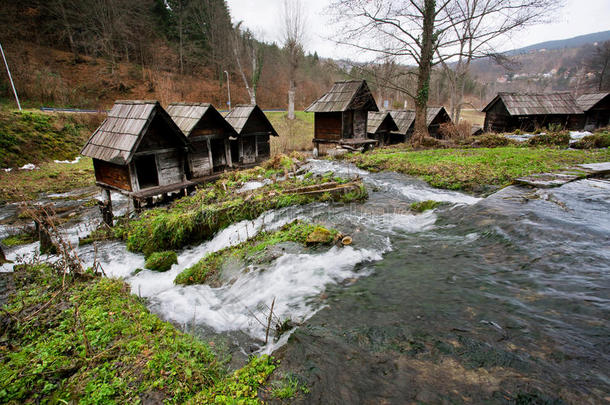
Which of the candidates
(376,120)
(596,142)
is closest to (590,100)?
(596,142)

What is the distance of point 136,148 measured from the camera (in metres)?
9.54

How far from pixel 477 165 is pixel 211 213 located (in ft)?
31.0

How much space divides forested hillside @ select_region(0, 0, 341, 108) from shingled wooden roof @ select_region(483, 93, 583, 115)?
51.6ft

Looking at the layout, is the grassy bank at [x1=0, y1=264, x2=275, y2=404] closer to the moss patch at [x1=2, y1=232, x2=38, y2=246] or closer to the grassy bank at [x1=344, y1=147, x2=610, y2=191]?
the moss patch at [x1=2, y1=232, x2=38, y2=246]

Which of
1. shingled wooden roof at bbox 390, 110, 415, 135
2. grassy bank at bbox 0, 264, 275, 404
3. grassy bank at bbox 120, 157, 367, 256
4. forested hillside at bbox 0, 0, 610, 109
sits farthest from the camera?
forested hillside at bbox 0, 0, 610, 109

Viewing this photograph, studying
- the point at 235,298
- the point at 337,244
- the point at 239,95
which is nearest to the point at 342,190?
the point at 337,244

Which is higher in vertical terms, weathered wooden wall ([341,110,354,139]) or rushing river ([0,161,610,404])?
weathered wooden wall ([341,110,354,139])

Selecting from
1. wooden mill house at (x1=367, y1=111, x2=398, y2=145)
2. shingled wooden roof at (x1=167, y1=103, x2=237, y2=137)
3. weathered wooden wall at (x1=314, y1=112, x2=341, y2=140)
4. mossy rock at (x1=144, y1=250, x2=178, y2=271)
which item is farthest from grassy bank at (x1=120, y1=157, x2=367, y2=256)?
wooden mill house at (x1=367, y1=111, x2=398, y2=145)

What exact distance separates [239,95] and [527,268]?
44094 millimetres

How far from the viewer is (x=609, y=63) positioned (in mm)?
42375

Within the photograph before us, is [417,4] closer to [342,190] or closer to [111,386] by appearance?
[342,190]

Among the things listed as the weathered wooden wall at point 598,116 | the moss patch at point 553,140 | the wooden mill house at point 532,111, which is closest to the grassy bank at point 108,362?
the moss patch at point 553,140

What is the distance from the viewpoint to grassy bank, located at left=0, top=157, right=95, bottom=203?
14.2 meters

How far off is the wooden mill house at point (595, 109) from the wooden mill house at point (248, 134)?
28.6 metres
